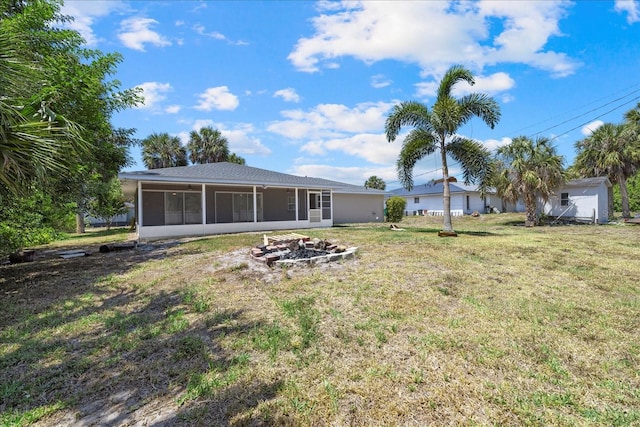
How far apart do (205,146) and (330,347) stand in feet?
102

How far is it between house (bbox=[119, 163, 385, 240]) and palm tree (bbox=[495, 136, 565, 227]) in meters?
10.7

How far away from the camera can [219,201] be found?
56.2 feet

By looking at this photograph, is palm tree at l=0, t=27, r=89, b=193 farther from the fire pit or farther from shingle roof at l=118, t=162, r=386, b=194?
shingle roof at l=118, t=162, r=386, b=194

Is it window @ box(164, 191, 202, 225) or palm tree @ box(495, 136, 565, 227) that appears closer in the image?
window @ box(164, 191, 202, 225)

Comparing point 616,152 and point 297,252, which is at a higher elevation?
point 616,152

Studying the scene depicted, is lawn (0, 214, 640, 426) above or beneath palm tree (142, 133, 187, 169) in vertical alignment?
beneath

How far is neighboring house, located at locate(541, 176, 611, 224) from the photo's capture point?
21281 millimetres

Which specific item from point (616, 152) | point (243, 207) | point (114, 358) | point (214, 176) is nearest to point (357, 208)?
point (243, 207)

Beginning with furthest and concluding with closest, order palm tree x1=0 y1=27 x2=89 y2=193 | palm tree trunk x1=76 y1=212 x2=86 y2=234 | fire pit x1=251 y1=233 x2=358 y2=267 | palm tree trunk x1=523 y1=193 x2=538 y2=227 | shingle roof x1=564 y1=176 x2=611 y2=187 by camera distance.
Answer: palm tree trunk x1=76 y1=212 x2=86 y2=234, shingle roof x1=564 y1=176 x2=611 y2=187, palm tree trunk x1=523 y1=193 x2=538 y2=227, fire pit x1=251 y1=233 x2=358 y2=267, palm tree x1=0 y1=27 x2=89 y2=193

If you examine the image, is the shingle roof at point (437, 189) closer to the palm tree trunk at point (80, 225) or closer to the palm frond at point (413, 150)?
the palm frond at point (413, 150)

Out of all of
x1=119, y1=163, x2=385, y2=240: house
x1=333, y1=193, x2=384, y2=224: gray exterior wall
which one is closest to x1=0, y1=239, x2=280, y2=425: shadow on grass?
x1=119, y1=163, x2=385, y2=240: house

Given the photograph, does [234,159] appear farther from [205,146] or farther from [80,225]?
[80,225]

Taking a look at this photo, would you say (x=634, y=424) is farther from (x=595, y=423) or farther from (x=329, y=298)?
(x=329, y=298)

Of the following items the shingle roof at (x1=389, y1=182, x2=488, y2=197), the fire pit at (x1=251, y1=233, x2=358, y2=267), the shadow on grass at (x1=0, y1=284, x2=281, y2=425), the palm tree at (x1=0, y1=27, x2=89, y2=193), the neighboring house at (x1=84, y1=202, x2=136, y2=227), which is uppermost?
the shingle roof at (x1=389, y1=182, x2=488, y2=197)
